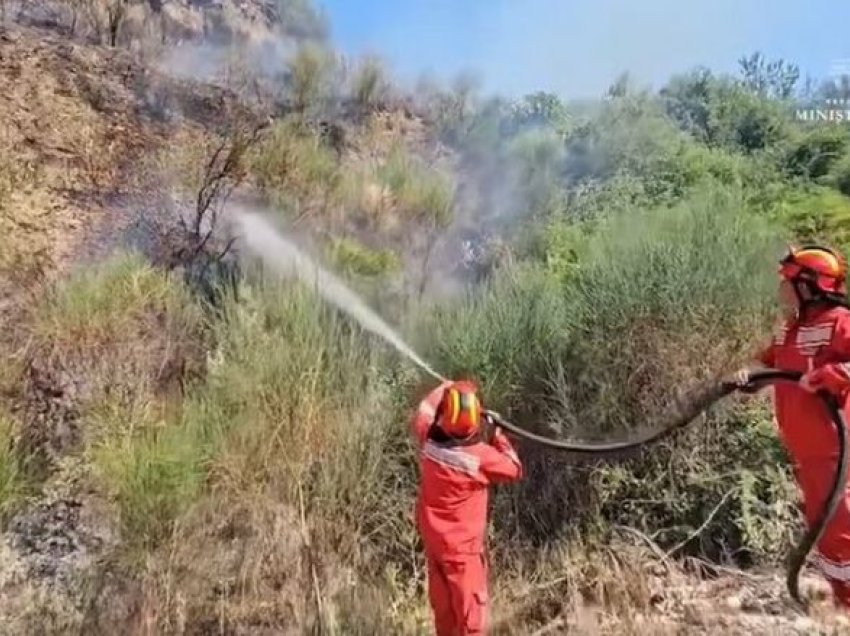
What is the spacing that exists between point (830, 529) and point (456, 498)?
1.55 metres

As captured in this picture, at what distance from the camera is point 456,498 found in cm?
459

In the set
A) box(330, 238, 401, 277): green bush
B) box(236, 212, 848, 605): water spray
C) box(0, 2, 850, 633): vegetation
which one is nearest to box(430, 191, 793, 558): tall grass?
box(0, 2, 850, 633): vegetation

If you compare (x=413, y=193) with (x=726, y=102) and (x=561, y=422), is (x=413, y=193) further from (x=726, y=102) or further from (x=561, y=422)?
(x=561, y=422)

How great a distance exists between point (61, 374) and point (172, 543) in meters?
1.87

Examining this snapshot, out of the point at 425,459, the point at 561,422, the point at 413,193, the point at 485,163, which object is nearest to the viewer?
the point at 425,459

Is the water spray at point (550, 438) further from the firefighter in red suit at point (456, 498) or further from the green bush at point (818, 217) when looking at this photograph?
the green bush at point (818, 217)

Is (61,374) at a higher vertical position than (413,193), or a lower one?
lower

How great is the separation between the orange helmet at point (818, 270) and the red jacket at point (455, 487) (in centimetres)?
145

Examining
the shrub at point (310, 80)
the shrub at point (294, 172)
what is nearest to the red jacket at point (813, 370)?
the shrub at point (294, 172)

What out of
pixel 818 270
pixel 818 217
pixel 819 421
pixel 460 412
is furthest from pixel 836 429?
pixel 818 217

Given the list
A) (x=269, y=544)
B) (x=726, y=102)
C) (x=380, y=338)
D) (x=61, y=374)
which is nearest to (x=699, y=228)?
(x=380, y=338)

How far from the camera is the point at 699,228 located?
6.52 m

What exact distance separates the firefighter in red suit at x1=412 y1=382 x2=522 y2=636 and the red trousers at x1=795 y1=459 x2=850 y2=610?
4.04ft

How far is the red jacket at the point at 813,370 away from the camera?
4.36 metres
